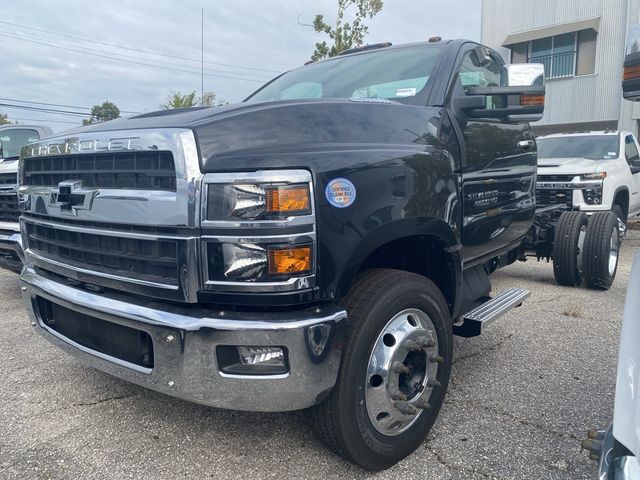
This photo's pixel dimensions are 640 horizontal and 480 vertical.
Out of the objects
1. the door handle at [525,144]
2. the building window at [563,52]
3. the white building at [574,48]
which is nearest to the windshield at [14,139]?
the door handle at [525,144]

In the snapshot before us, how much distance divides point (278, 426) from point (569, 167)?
20.6 ft

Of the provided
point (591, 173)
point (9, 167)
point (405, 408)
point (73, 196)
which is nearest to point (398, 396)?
point (405, 408)

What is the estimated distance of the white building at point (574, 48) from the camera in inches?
717

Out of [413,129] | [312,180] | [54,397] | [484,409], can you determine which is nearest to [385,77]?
[413,129]

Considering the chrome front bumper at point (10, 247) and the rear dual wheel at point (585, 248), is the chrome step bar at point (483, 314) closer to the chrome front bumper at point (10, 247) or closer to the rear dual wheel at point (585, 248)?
the rear dual wheel at point (585, 248)

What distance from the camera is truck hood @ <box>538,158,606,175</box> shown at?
7512 mm

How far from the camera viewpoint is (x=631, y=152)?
29.7 feet

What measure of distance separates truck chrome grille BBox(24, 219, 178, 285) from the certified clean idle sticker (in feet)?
2.01

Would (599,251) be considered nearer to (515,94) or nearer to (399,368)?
(515,94)

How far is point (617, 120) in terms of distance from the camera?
60.6 feet

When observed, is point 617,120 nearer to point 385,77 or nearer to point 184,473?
→ point 385,77

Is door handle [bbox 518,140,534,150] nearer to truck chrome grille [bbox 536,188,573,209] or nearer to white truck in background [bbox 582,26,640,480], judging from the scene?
white truck in background [bbox 582,26,640,480]

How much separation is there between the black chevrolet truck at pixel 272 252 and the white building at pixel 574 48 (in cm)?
1806

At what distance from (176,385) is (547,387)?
231 cm
